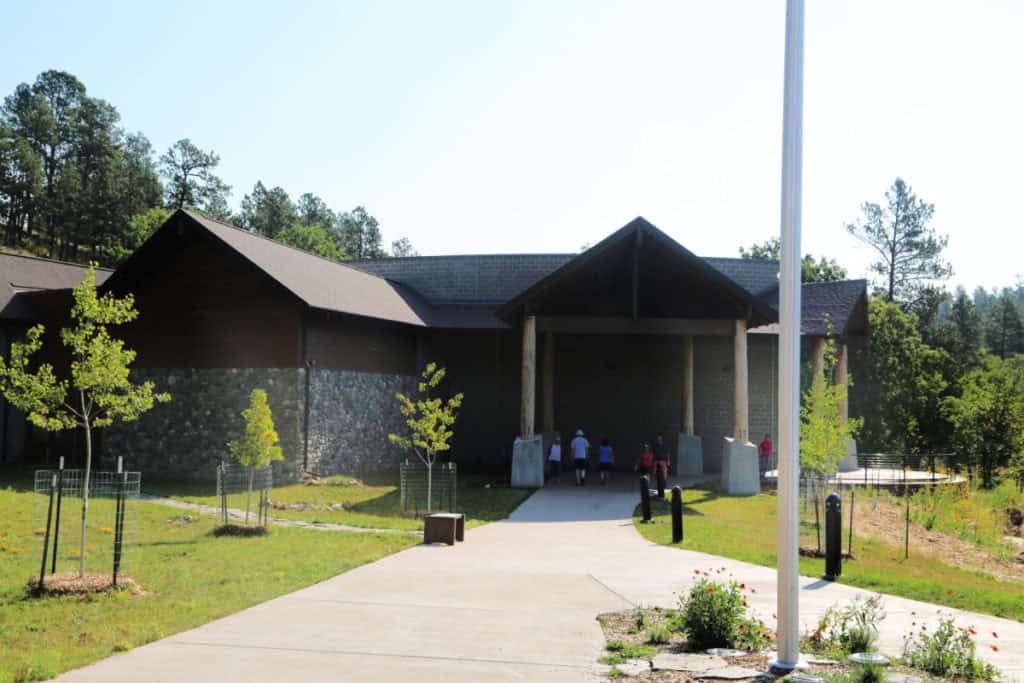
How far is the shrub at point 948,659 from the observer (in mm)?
7938

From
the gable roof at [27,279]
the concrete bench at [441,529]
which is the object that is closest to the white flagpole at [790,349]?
the concrete bench at [441,529]

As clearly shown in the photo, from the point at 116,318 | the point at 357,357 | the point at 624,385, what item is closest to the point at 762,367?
the point at 624,385

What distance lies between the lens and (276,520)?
63.5 feet

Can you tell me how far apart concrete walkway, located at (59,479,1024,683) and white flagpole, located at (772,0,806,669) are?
1.63 m

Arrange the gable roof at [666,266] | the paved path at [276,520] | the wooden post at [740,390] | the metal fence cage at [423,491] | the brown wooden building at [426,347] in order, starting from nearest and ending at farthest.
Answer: the paved path at [276,520] < the metal fence cage at [423,491] < the gable roof at [666,266] < the wooden post at [740,390] < the brown wooden building at [426,347]

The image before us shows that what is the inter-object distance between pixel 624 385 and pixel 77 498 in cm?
1984

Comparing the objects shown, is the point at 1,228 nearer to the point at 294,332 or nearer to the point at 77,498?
the point at 294,332

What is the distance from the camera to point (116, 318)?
13.4 m

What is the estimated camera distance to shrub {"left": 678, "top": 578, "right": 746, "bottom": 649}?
29.6 feet

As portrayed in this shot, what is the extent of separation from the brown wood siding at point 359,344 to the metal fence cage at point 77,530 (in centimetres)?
696

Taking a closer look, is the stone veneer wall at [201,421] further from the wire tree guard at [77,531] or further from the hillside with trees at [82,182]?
the hillside with trees at [82,182]

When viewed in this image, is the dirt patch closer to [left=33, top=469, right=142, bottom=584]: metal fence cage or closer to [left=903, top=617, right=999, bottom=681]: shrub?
[left=903, top=617, right=999, bottom=681]: shrub

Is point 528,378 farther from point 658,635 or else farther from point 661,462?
point 658,635

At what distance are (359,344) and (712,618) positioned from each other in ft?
70.4
